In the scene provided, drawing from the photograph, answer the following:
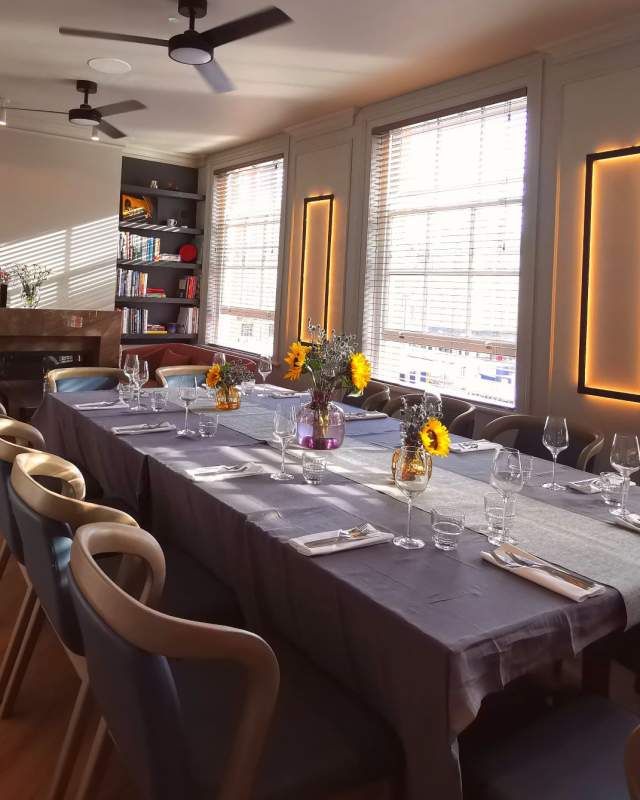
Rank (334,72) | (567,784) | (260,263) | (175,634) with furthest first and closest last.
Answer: (260,263) < (334,72) < (567,784) < (175,634)

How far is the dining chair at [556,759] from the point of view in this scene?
48.6 inches

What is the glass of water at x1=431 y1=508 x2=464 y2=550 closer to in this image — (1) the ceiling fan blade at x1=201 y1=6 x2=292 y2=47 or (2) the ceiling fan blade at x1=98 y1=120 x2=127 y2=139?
(1) the ceiling fan blade at x1=201 y1=6 x2=292 y2=47

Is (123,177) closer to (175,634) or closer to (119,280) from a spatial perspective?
(119,280)

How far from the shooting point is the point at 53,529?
1521mm

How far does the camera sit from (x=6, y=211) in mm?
6863

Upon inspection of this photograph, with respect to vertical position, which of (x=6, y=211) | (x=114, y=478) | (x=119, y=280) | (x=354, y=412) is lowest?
(x=114, y=478)

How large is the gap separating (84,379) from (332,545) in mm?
3287

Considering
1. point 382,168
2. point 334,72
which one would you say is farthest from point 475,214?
point 334,72

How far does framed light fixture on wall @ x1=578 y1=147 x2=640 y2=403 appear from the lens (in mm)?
3865

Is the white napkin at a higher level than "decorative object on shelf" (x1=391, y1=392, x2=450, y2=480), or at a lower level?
lower

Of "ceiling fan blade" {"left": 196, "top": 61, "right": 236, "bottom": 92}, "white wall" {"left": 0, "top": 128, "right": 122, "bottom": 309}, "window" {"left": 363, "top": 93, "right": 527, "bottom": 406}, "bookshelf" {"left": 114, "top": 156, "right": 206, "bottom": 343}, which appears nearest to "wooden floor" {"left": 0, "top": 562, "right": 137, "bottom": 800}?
"ceiling fan blade" {"left": 196, "top": 61, "right": 236, "bottom": 92}

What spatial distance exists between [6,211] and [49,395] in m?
3.93

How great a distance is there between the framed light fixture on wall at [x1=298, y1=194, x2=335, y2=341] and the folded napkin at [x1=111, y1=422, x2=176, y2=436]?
3335mm

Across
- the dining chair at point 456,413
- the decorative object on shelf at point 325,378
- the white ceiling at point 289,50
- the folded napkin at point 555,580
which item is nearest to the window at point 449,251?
the white ceiling at point 289,50
